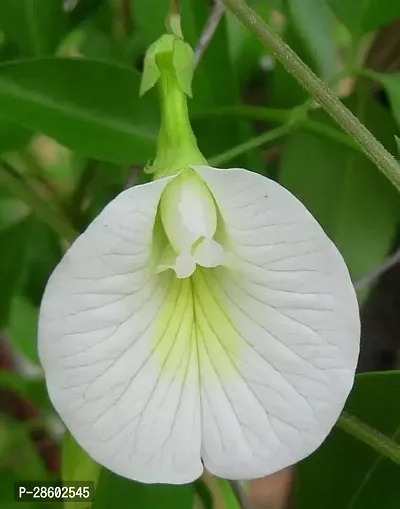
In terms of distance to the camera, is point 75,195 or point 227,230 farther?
point 75,195

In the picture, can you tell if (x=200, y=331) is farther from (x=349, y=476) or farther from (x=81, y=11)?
(x=81, y=11)

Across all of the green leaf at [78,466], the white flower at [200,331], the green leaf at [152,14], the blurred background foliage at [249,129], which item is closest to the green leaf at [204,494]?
the blurred background foliage at [249,129]

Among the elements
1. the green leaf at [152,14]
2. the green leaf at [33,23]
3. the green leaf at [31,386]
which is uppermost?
the green leaf at [33,23]

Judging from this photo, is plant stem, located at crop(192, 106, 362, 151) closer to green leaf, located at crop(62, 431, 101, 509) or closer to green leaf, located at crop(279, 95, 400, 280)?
green leaf, located at crop(279, 95, 400, 280)

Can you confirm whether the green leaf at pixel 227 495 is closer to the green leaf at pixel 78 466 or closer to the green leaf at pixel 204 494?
the green leaf at pixel 204 494

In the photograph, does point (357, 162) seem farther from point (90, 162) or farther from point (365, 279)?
point (90, 162)

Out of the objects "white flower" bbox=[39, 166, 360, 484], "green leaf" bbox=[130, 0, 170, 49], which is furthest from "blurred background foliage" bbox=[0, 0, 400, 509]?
"white flower" bbox=[39, 166, 360, 484]

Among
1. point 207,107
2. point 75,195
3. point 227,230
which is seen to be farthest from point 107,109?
point 75,195
